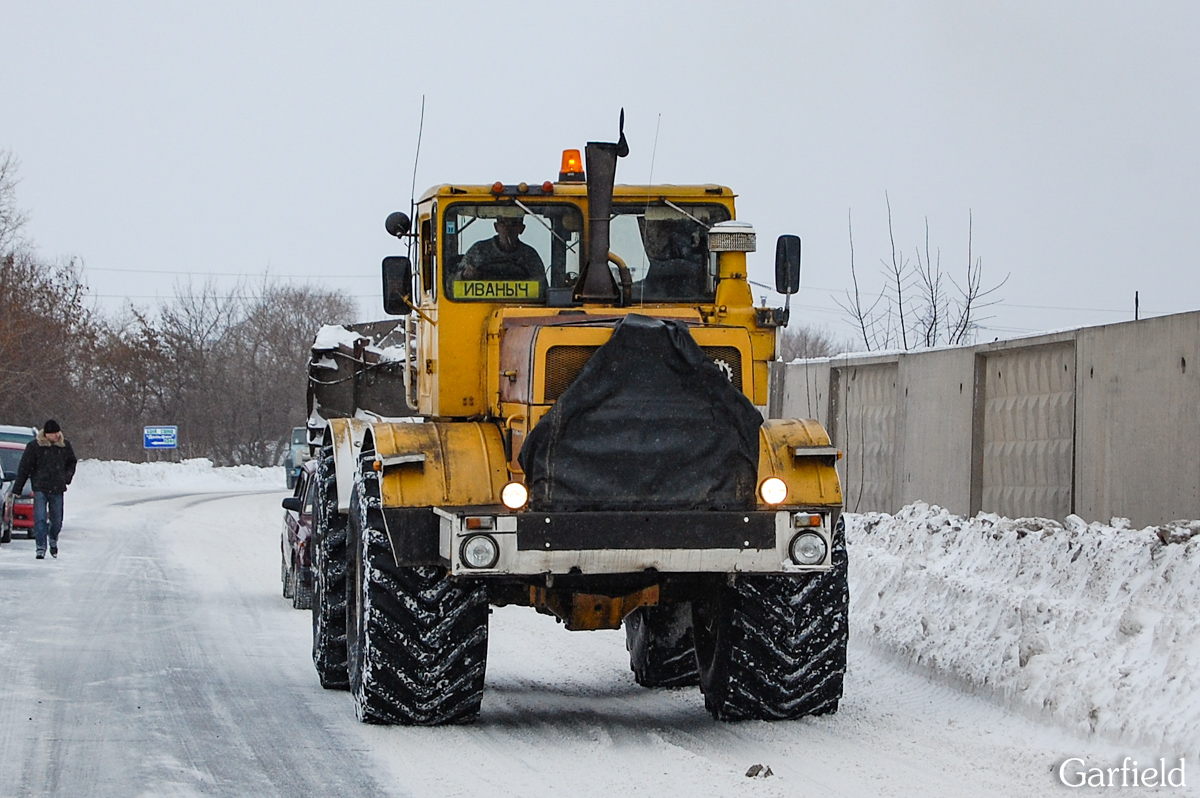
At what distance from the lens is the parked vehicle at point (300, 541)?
542 inches

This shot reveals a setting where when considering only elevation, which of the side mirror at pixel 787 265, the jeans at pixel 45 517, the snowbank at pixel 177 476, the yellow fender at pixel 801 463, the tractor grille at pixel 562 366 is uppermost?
the side mirror at pixel 787 265

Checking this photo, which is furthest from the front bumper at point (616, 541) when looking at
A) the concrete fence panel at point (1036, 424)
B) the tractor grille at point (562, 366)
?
the concrete fence panel at point (1036, 424)

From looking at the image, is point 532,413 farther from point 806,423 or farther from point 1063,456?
point 1063,456

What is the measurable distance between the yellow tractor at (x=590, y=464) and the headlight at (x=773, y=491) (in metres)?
0.01

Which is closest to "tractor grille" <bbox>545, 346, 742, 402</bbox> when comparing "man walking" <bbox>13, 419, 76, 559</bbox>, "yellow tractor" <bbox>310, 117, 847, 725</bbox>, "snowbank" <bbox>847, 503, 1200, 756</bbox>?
"yellow tractor" <bbox>310, 117, 847, 725</bbox>

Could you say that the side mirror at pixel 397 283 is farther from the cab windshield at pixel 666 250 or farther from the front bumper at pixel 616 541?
the front bumper at pixel 616 541

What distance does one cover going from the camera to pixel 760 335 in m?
8.80

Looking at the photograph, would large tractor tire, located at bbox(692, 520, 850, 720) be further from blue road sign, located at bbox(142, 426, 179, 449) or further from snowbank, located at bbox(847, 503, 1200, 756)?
blue road sign, located at bbox(142, 426, 179, 449)

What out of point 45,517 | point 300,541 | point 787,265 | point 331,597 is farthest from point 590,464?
point 45,517

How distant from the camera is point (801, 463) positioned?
314 inches

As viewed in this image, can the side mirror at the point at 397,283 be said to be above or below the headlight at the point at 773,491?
above

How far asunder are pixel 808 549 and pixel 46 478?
46.9ft

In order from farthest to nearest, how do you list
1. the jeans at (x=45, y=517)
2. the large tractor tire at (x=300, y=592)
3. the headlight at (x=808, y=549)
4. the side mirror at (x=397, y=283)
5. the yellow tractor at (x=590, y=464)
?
the jeans at (x=45, y=517), the large tractor tire at (x=300, y=592), the side mirror at (x=397, y=283), the headlight at (x=808, y=549), the yellow tractor at (x=590, y=464)

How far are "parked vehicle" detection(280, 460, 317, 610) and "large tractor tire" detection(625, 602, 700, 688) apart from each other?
4192mm
